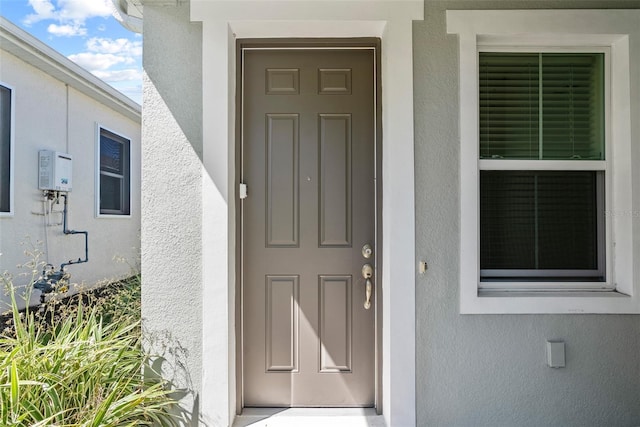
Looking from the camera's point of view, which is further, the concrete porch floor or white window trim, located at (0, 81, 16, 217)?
white window trim, located at (0, 81, 16, 217)

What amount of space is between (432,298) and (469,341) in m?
0.35

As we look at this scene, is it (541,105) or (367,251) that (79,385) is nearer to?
(367,251)

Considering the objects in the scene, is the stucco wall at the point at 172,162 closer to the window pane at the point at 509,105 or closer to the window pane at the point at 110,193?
the window pane at the point at 509,105

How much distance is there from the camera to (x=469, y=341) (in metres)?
2.21

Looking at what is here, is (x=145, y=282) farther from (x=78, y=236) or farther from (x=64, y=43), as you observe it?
(x=64, y=43)

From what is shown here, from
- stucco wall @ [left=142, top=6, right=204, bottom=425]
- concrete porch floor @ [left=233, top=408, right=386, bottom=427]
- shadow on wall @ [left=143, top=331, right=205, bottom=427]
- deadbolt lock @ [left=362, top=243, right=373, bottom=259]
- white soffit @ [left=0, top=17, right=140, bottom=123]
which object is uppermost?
white soffit @ [left=0, top=17, right=140, bottom=123]

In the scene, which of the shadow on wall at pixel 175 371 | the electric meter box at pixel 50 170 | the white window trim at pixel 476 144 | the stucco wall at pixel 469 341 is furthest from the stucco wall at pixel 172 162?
the electric meter box at pixel 50 170

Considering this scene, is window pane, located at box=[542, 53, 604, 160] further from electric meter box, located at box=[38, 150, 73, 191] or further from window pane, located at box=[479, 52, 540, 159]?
electric meter box, located at box=[38, 150, 73, 191]

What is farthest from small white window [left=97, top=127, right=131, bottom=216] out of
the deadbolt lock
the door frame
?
the deadbolt lock

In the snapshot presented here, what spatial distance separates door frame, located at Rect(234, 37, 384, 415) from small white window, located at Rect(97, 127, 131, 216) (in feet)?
14.7

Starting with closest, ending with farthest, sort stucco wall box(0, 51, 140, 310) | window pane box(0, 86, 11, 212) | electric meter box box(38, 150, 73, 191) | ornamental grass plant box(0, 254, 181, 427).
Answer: ornamental grass plant box(0, 254, 181, 427) < window pane box(0, 86, 11, 212) < stucco wall box(0, 51, 140, 310) < electric meter box box(38, 150, 73, 191)

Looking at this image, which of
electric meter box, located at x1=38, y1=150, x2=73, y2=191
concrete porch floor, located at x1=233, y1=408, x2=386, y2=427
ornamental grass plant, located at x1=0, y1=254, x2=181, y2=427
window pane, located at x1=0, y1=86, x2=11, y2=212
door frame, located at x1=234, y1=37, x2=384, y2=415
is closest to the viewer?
ornamental grass plant, located at x1=0, y1=254, x2=181, y2=427

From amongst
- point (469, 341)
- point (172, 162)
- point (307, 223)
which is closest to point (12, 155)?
point (172, 162)

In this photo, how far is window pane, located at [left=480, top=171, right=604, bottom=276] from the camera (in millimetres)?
2338
